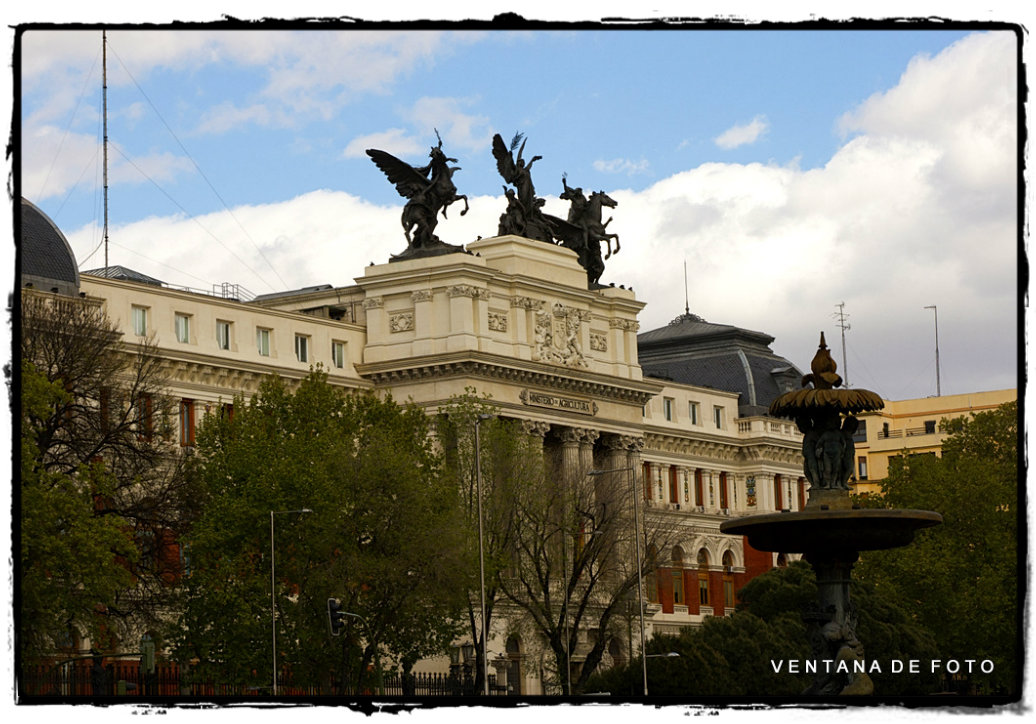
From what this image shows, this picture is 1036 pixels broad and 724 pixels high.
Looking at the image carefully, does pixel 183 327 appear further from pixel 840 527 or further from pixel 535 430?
pixel 840 527

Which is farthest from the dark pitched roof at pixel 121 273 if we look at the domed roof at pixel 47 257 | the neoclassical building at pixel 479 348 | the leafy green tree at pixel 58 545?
the leafy green tree at pixel 58 545

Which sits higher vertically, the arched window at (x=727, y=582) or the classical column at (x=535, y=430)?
the classical column at (x=535, y=430)

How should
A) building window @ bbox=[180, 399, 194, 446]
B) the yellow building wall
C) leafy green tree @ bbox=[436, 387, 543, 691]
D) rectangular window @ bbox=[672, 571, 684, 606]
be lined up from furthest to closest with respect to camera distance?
the yellow building wall
rectangular window @ bbox=[672, 571, 684, 606]
building window @ bbox=[180, 399, 194, 446]
leafy green tree @ bbox=[436, 387, 543, 691]

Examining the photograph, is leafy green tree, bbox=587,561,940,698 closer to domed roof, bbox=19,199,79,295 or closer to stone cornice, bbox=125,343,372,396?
stone cornice, bbox=125,343,372,396

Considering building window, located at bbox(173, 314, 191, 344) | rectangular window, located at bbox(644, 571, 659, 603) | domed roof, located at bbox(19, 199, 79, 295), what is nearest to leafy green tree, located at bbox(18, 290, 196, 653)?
domed roof, located at bbox(19, 199, 79, 295)

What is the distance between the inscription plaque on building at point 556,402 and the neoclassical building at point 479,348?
0.08 m

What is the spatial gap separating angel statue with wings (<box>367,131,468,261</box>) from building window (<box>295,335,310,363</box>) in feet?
20.8

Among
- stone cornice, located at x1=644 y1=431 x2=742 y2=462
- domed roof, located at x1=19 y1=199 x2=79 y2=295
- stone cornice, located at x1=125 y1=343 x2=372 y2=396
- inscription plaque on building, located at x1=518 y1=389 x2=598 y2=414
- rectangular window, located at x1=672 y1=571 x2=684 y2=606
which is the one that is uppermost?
domed roof, located at x1=19 y1=199 x2=79 y2=295

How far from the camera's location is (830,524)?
3531 cm

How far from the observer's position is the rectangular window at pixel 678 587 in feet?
393

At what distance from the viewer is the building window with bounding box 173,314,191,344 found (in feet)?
299

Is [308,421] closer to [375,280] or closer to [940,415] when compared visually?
[375,280]

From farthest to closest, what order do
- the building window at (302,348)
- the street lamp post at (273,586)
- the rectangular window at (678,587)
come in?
1. the rectangular window at (678,587)
2. the building window at (302,348)
3. the street lamp post at (273,586)

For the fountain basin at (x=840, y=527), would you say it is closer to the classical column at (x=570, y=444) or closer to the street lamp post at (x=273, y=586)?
the street lamp post at (x=273, y=586)
